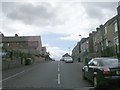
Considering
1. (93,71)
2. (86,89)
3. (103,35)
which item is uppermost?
(103,35)

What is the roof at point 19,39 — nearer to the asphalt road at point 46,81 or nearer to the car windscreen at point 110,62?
the asphalt road at point 46,81

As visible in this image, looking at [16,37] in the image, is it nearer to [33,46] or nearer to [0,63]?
[33,46]

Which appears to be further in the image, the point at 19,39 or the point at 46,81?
the point at 19,39

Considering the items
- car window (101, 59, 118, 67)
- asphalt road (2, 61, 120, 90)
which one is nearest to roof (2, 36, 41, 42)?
asphalt road (2, 61, 120, 90)

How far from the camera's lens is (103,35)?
55.4 meters

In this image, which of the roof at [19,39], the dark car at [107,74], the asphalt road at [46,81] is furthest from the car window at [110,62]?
the roof at [19,39]

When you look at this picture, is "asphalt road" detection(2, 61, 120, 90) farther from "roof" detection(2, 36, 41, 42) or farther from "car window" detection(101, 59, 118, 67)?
"roof" detection(2, 36, 41, 42)

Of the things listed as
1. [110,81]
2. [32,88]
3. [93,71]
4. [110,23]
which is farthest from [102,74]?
[110,23]

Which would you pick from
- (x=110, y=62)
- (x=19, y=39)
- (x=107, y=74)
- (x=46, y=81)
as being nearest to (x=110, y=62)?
(x=110, y=62)

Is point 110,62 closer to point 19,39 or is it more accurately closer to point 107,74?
→ point 107,74

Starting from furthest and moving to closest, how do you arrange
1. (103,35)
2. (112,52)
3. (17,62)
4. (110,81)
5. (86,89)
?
(103,35) → (112,52) → (17,62) → (86,89) → (110,81)

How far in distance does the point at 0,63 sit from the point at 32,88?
603 inches

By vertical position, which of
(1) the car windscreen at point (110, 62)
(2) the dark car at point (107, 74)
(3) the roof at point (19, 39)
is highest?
(3) the roof at point (19, 39)

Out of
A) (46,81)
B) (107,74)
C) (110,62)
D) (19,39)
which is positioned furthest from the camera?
(19,39)
